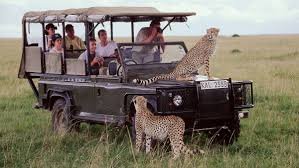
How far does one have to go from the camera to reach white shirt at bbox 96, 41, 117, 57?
969 centimetres

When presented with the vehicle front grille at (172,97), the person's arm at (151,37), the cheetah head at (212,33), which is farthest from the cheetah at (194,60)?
the person's arm at (151,37)

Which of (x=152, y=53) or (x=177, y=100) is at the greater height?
(x=152, y=53)

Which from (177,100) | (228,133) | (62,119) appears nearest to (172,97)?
(177,100)

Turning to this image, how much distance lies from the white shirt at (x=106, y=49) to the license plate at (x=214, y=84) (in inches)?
88.2

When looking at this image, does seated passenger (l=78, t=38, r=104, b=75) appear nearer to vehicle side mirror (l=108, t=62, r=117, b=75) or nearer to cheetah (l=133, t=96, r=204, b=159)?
vehicle side mirror (l=108, t=62, r=117, b=75)

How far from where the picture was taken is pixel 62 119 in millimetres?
9883

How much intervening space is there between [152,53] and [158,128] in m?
1.81

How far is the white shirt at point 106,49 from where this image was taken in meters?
9.69

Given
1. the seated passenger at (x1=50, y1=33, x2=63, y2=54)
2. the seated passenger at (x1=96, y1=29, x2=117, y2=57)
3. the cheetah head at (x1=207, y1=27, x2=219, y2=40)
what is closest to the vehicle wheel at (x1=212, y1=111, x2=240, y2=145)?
the cheetah head at (x1=207, y1=27, x2=219, y2=40)

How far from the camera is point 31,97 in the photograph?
48.1ft

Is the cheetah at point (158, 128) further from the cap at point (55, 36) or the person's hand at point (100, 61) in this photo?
the cap at point (55, 36)

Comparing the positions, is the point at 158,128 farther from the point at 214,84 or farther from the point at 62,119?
the point at 62,119

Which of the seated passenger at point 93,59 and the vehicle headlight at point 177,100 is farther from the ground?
the seated passenger at point 93,59

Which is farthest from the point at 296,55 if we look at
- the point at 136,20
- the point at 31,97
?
the point at 136,20
